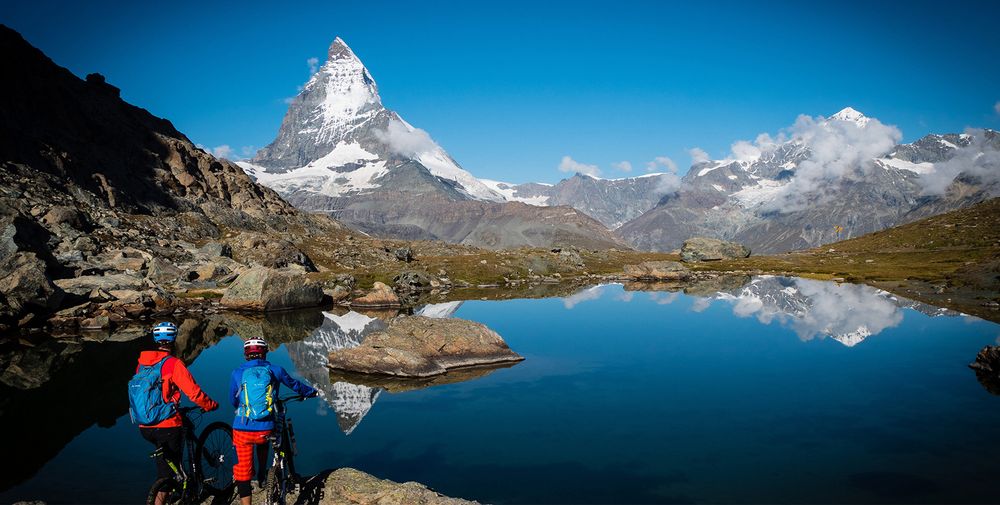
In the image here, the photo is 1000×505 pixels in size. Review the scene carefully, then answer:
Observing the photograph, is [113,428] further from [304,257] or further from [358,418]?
[304,257]

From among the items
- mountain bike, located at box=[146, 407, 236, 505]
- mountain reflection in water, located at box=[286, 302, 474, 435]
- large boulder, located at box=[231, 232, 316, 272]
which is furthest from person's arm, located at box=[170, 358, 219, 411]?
large boulder, located at box=[231, 232, 316, 272]

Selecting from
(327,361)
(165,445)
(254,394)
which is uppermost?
(254,394)

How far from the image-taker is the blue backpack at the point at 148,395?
15.0m

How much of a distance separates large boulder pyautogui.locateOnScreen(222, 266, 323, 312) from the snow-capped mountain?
678 centimetres

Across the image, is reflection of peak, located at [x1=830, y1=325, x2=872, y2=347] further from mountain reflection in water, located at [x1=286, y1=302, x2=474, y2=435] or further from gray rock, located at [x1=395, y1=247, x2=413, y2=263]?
gray rock, located at [x1=395, y1=247, x2=413, y2=263]

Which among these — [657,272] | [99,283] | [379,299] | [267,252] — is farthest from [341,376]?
[657,272]

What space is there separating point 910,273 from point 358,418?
5457 inches

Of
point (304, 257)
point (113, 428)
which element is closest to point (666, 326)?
point (113, 428)

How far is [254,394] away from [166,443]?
8.80ft

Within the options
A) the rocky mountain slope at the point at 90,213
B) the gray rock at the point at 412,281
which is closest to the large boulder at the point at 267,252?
the rocky mountain slope at the point at 90,213

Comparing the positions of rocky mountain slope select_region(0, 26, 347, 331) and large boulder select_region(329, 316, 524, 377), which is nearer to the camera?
large boulder select_region(329, 316, 524, 377)

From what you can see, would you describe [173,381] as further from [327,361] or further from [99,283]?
[99,283]

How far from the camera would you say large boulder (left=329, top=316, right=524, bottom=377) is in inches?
1700

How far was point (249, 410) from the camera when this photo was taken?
15469 mm
